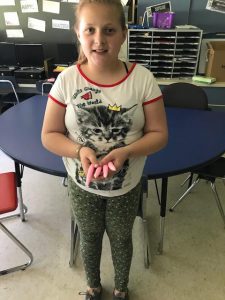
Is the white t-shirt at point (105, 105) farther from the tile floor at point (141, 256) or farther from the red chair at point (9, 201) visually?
the tile floor at point (141, 256)

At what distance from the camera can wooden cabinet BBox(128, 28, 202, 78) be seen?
2.92 meters

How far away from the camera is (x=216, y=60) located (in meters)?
2.94

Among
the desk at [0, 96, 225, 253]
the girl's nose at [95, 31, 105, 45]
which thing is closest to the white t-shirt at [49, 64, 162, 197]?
the girl's nose at [95, 31, 105, 45]

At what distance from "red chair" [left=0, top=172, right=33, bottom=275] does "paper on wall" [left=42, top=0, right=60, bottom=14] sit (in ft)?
8.37

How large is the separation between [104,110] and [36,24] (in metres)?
3.14

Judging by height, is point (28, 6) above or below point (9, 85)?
above

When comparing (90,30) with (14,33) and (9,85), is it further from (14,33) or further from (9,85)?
(14,33)

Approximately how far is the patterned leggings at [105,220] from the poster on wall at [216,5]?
277 cm

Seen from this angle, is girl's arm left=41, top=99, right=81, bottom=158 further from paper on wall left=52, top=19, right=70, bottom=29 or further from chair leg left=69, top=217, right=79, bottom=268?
paper on wall left=52, top=19, right=70, bottom=29

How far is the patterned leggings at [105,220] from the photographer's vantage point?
3.42 feet

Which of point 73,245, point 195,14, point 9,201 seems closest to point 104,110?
point 9,201

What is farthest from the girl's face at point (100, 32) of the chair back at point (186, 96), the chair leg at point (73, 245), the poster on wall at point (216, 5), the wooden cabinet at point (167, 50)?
the poster on wall at point (216, 5)

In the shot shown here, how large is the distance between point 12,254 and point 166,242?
38.7 inches

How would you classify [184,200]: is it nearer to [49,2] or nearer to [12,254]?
[12,254]
